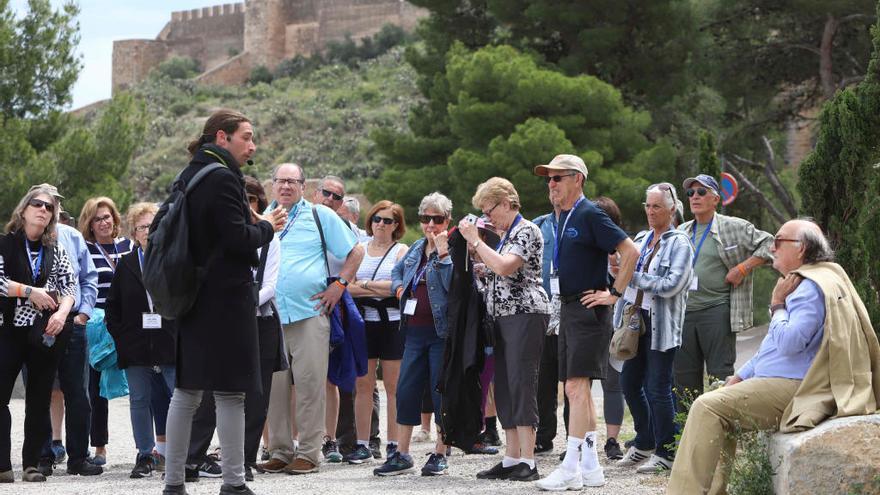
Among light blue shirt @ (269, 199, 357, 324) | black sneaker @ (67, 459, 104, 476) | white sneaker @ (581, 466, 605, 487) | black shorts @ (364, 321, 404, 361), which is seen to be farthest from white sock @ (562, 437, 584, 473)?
black sneaker @ (67, 459, 104, 476)

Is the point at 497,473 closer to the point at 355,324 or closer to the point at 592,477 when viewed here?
the point at 592,477

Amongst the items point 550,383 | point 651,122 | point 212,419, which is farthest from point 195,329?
point 651,122

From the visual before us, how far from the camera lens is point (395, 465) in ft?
24.2

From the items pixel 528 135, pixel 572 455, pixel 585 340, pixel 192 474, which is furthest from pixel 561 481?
pixel 528 135

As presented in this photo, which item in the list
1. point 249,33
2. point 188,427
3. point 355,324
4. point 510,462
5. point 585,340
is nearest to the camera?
point 188,427

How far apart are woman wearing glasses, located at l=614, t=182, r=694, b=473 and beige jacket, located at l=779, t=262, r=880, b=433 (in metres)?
1.77

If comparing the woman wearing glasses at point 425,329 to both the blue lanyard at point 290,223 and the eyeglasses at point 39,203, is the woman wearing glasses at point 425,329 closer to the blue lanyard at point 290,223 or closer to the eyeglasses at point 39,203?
the blue lanyard at point 290,223

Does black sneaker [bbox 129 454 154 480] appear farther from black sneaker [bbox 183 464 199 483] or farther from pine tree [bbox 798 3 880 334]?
pine tree [bbox 798 3 880 334]

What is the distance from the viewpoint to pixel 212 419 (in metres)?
7.17

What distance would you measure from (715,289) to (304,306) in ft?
7.64

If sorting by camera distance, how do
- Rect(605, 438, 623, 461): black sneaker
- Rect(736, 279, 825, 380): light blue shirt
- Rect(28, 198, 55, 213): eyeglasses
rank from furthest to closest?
Rect(605, 438, 623, 461): black sneaker < Rect(28, 198, 55, 213): eyeglasses < Rect(736, 279, 825, 380): light blue shirt

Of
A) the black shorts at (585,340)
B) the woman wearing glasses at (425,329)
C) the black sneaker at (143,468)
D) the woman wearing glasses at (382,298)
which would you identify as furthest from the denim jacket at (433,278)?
the black sneaker at (143,468)

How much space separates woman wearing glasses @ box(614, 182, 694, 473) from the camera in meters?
7.23

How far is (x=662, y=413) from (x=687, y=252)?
879 mm
